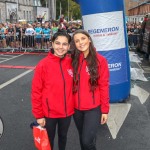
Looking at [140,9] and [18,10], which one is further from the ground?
[140,9]

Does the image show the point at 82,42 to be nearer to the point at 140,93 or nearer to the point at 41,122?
the point at 41,122

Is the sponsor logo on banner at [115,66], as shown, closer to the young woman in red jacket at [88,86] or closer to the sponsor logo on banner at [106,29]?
the sponsor logo on banner at [106,29]

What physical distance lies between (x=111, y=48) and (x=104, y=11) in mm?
790

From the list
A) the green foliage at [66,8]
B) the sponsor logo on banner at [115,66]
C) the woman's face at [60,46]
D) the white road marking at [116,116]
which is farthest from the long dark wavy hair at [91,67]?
the green foliage at [66,8]

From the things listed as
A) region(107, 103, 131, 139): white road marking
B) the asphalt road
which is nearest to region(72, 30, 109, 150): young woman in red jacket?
the asphalt road

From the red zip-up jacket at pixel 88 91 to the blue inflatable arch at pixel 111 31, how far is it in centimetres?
279

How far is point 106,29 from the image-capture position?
616 centimetres

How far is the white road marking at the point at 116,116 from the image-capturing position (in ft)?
17.8

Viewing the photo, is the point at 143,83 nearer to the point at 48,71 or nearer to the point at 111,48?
the point at 111,48

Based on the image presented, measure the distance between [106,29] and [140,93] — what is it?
2.61 meters

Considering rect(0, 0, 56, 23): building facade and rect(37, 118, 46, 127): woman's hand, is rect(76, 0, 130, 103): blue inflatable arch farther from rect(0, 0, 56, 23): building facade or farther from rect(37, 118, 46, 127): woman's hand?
rect(0, 0, 56, 23): building facade

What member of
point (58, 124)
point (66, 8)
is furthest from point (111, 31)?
point (66, 8)

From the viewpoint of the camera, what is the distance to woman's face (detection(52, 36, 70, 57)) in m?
3.38

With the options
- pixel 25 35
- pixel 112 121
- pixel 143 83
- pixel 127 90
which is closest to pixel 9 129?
pixel 112 121
